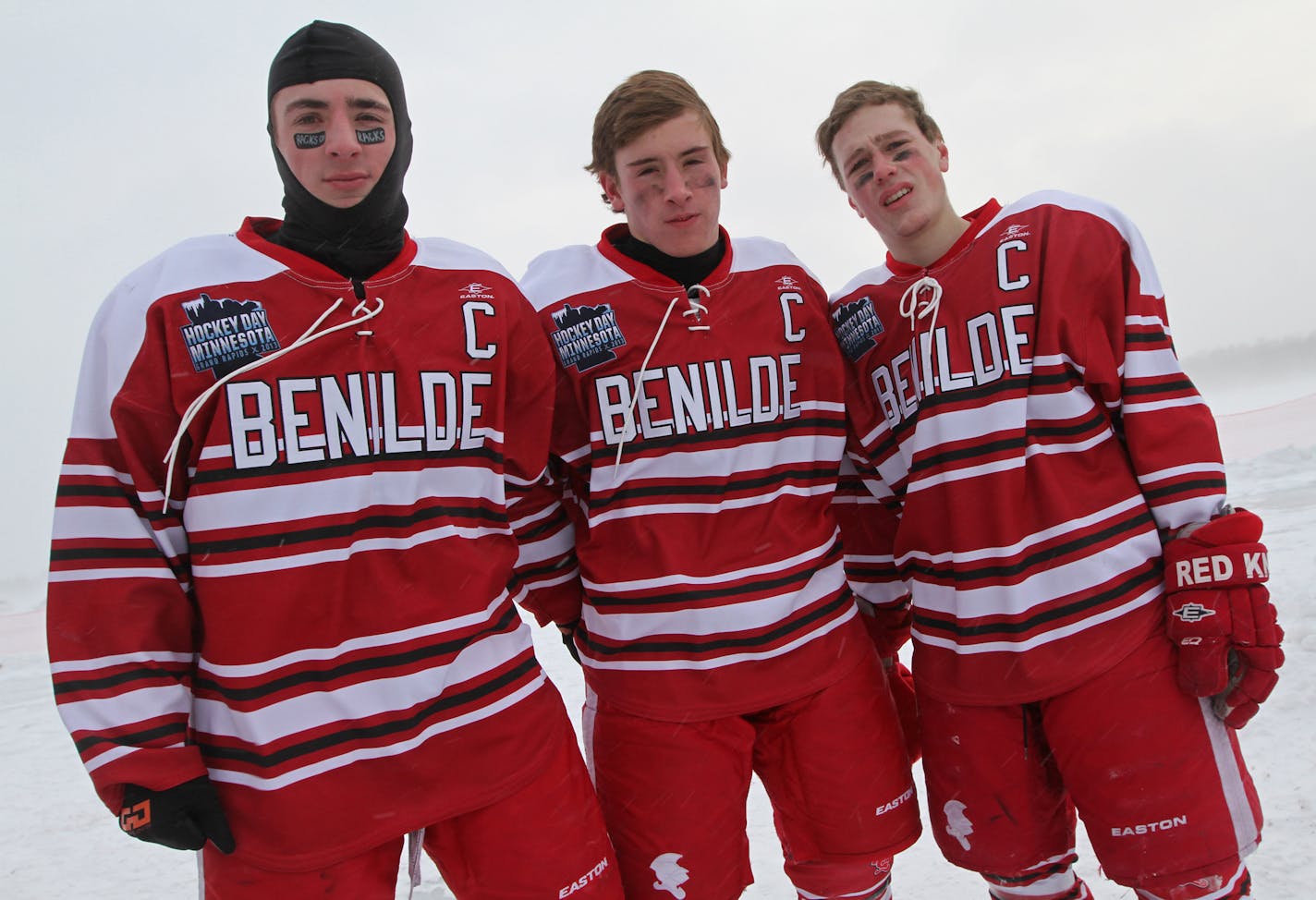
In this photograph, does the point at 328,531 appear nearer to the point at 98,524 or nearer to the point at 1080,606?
the point at 98,524

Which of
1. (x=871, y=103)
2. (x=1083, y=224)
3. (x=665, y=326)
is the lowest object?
(x=665, y=326)


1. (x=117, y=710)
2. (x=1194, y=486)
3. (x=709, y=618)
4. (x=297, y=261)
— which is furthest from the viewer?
(x=709, y=618)

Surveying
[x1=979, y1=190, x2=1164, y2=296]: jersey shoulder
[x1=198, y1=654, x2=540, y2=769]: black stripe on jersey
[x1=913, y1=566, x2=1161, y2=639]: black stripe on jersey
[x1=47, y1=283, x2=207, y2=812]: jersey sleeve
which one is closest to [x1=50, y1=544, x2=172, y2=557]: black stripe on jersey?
[x1=47, y1=283, x2=207, y2=812]: jersey sleeve

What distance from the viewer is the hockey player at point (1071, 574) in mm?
1718

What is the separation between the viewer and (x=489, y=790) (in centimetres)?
163

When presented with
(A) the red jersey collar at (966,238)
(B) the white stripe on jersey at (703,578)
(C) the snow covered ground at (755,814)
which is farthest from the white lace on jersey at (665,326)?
(C) the snow covered ground at (755,814)

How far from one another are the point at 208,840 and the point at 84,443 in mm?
753

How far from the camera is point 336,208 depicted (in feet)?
5.60

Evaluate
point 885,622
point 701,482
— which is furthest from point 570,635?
point 885,622

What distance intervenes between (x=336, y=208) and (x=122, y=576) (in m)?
0.82

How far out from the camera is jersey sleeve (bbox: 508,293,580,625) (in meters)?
1.89

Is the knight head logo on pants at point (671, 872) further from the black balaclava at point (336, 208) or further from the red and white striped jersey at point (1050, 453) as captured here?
the black balaclava at point (336, 208)

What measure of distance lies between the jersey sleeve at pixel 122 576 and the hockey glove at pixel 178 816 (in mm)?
25

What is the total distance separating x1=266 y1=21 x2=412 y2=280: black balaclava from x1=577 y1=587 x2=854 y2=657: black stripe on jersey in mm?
1021
